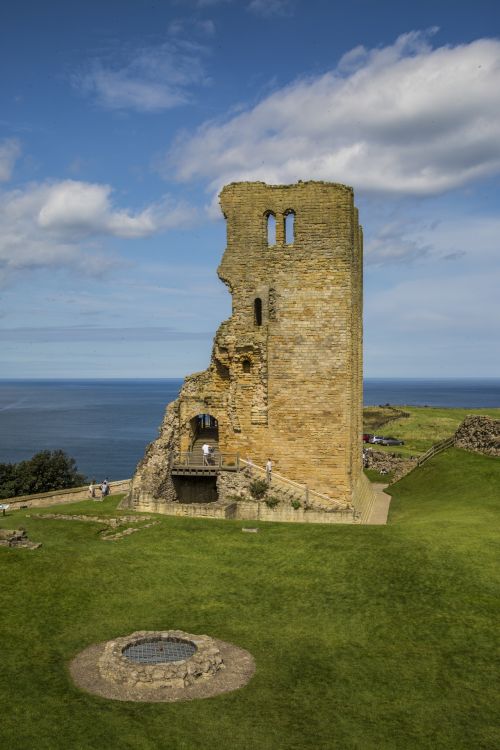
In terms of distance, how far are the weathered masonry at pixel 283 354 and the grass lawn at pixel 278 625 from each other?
504cm

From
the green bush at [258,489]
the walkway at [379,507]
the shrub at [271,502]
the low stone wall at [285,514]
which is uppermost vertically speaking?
the green bush at [258,489]

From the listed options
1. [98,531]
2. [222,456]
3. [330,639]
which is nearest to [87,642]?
[330,639]

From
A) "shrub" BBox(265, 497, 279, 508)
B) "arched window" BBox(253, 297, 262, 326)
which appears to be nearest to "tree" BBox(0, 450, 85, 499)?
"arched window" BBox(253, 297, 262, 326)

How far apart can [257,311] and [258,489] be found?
7.86 meters

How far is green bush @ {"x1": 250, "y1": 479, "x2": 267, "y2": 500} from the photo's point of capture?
1107 inches

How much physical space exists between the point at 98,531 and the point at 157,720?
39.7ft

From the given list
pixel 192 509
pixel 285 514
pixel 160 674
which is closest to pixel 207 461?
pixel 192 509

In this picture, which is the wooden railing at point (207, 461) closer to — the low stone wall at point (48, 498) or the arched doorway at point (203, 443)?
the arched doorway at point (203, 443)

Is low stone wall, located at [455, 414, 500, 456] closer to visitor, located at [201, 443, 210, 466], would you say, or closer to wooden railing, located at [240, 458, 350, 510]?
wooden railing, located at [240, 458, 350, 510]

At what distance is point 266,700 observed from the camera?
12156 millimetres

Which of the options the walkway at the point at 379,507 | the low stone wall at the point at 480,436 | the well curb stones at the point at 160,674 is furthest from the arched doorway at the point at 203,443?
the well curb stones at the point at 160,674

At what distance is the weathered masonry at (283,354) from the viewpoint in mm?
28688

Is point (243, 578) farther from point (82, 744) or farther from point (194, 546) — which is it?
point (82, 744)

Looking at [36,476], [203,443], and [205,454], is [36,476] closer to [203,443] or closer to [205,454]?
[203,443]
